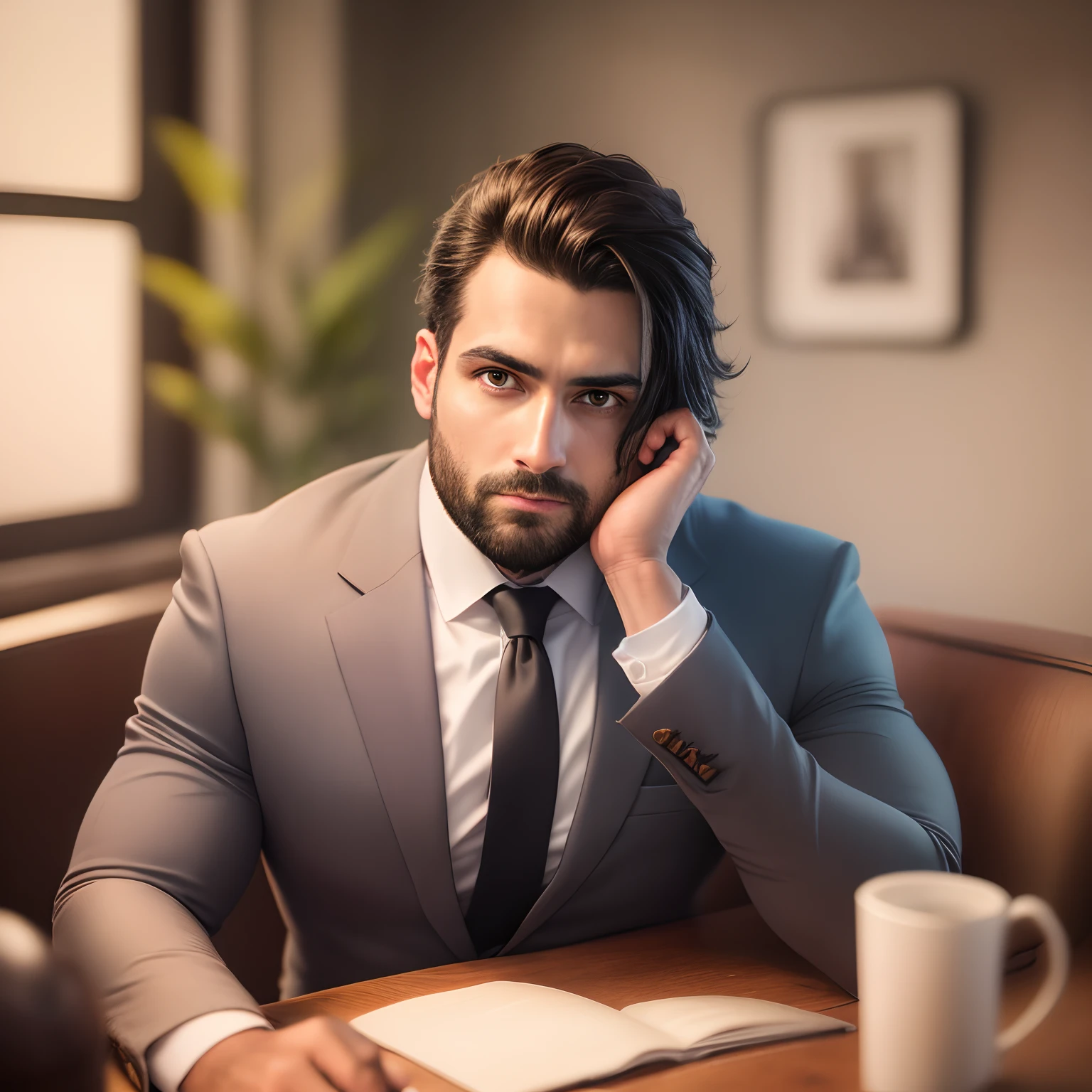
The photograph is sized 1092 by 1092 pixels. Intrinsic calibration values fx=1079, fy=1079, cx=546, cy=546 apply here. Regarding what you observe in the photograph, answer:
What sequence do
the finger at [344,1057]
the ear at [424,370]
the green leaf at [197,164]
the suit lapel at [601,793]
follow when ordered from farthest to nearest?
the green leaf at [197,164], the ear at [424,370], the suit lapel at [601,793], the finger at [344,1057]

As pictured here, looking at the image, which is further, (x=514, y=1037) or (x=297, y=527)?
(x=297, y=527)

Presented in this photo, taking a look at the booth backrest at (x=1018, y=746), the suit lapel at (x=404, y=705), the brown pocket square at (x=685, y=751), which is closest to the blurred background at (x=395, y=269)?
the booth backrest at (x=1018, y=746)

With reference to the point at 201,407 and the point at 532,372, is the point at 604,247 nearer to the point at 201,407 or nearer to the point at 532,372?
the point at 532,372

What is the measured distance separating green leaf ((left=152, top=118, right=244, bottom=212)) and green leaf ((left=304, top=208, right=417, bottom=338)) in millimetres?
263

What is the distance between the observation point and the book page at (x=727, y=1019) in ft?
2.77

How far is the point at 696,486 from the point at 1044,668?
52cm

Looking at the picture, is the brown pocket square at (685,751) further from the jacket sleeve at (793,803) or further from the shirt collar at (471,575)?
the shirt collar at (471,575)

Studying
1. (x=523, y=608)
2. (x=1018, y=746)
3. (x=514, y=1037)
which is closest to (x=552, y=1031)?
(x=514, y=1037)

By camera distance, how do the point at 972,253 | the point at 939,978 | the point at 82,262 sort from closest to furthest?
the point at 939,978 < the point at 972,253 < the point at 82,262

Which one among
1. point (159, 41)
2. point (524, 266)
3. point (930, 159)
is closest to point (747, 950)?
point (524, 266)

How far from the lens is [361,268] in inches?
91.5

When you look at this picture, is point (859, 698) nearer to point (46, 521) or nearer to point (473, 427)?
point (473, 427)

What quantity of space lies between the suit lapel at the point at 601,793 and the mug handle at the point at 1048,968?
53 centimetres

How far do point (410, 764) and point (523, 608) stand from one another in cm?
22
